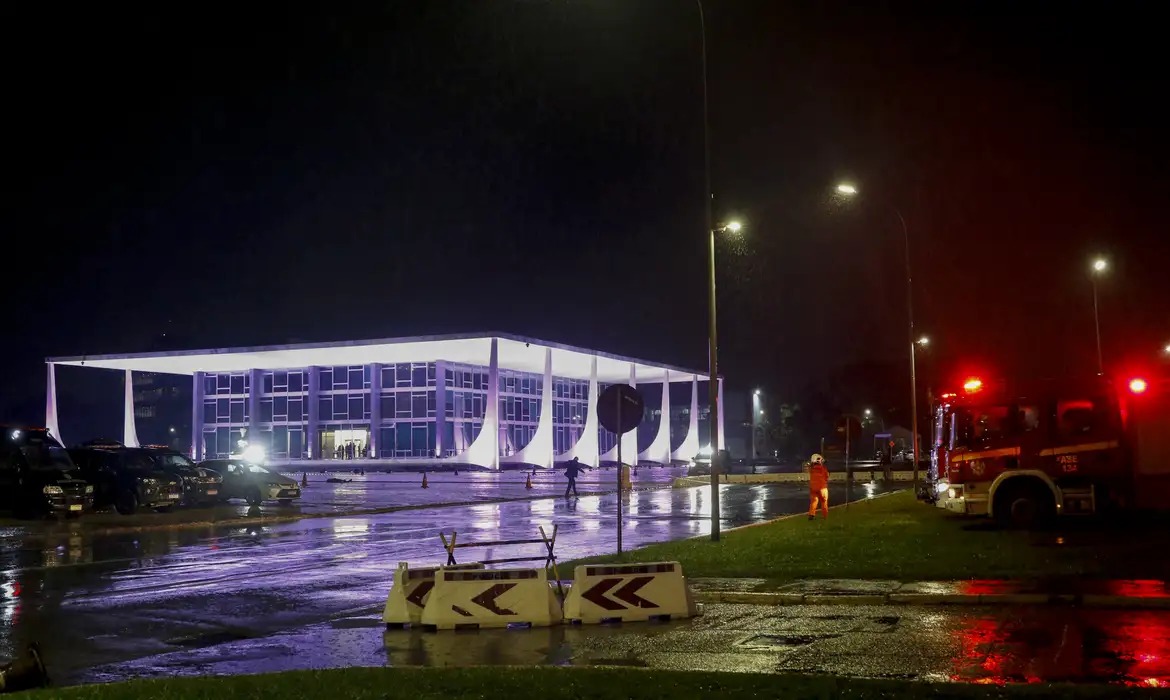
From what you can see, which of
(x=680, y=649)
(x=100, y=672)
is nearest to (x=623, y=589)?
(x=680, y=649)

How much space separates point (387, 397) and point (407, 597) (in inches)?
3108

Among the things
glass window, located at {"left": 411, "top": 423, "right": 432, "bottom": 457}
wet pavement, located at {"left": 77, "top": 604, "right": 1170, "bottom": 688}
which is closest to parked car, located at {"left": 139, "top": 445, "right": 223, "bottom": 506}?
wet pavement, located at {"left": 77, "top": 604, "right": 1170, "bottom": 688}

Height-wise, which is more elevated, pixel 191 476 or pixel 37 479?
pixel 37 479

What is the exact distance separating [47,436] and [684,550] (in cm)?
2149

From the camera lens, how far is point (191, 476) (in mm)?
32594

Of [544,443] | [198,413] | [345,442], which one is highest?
[198,413]

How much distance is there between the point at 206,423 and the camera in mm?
99312

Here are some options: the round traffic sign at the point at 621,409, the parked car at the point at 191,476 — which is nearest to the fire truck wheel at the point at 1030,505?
the round traffic sign at the point at 621,409

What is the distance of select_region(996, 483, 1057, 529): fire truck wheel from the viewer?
20.3 m

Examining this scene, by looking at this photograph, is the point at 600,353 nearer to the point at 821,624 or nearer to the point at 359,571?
the point at 359,571

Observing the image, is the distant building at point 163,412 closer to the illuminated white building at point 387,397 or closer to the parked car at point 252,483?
the illuminated white building at point 387,397

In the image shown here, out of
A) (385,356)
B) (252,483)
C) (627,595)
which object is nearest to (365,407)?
(385,356)

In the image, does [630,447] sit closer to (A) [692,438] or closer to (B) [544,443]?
(A) [692,438]

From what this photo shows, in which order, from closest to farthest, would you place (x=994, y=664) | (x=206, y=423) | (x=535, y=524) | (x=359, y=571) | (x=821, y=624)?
(x=994, y=664), (x=821, y=624), (x=359, y=571), (x=535, y=524), (x=206, y=423)
